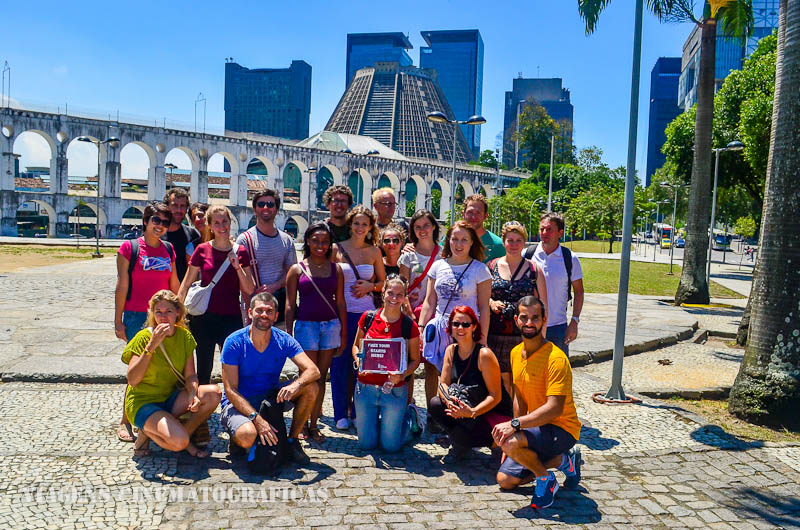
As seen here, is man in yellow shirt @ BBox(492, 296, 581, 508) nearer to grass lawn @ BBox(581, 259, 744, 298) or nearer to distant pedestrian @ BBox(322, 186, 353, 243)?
distant pedestrian @ BBox(322, 186, 353, 243)

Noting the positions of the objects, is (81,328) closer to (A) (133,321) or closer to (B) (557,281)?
(A) (133,321)

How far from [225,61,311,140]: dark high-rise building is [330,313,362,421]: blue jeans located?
170 meters

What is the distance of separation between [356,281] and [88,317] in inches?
252

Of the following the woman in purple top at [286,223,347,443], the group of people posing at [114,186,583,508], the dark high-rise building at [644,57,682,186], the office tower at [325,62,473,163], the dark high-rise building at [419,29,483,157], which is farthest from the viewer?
the dark high-rise building at [419,29,483,157]

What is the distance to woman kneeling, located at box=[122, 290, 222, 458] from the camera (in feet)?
13.9

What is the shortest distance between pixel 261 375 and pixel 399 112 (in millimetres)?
93132

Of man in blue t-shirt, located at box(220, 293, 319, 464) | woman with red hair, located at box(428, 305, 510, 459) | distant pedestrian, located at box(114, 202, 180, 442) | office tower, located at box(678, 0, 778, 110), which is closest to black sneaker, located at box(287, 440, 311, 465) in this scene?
man in blue t-shirt, located at box(220, 293, 319, 464)

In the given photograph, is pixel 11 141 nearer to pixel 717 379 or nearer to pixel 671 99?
pixel 717 379

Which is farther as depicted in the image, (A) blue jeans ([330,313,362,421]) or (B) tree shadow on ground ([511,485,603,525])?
(A) blue jeans ([330,313,362,421])

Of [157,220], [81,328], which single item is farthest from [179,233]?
[81,328]

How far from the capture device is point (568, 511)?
3762 millimetres

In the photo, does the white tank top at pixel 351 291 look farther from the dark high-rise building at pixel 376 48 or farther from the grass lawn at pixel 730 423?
the dark high-rise building at pixel 376 48

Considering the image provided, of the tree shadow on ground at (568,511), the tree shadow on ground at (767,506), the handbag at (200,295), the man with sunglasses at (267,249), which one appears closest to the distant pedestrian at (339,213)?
the man with sunglasses at (267,249)

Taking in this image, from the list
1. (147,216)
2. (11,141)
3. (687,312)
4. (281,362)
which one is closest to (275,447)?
(281,362)
